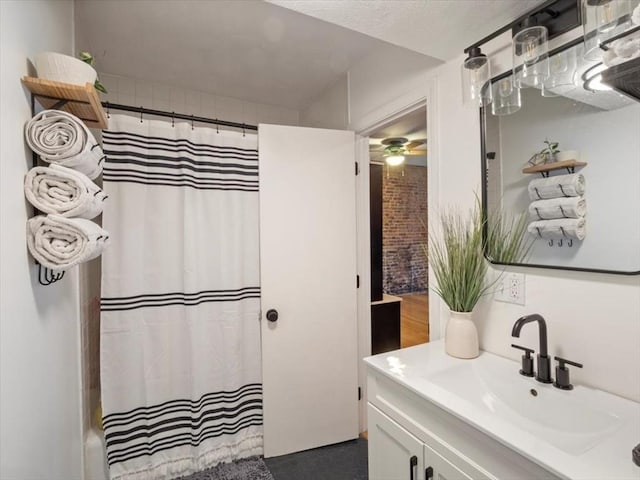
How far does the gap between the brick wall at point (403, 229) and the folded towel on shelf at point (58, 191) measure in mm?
5511

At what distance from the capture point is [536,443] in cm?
→ 75

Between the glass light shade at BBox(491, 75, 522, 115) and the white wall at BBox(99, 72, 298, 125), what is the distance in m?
2.08

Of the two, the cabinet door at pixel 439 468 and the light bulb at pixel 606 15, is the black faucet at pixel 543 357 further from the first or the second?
the light bulb at pixel 606 15

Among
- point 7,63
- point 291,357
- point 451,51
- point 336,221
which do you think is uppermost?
point 451,51

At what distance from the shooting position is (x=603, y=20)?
0.82m

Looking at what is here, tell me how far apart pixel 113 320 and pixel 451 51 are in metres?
2.19

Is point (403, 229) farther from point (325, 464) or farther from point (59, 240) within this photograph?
point (59, 240)

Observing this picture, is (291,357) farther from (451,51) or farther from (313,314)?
(451,51)

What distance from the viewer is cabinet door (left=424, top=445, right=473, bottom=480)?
0.91 meters

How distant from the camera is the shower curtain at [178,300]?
5.55ft

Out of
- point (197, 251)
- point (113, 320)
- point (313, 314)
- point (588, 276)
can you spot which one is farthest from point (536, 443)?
point (113, 320)

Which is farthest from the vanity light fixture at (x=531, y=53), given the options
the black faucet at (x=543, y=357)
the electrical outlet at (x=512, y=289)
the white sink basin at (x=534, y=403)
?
the white sink basin at (x=534, y=403)

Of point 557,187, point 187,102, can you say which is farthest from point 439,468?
point 187,102

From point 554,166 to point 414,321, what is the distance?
3.93 metres
